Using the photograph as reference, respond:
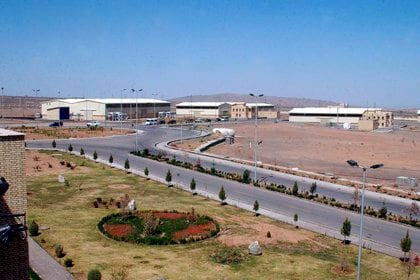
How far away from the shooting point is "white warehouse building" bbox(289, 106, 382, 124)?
167 meters

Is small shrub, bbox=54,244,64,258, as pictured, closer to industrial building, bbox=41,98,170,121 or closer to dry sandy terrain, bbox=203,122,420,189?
dry sandy terrain, bbox=203,122,420,189

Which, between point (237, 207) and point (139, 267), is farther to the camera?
point (237, 207)

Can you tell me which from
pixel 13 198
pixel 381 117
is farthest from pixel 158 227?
pixel 381 117

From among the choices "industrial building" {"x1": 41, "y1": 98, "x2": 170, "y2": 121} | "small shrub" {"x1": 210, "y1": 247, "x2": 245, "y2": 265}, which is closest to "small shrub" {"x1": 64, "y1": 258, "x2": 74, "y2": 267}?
"small shrub" {"x1": 210, "y1": 247, "x2": 245, "y2": 265}

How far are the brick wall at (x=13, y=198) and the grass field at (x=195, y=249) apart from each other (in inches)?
316

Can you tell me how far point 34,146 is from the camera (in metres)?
76.8

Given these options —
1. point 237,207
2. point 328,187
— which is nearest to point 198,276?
point 237,207

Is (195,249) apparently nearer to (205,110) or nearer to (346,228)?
(346,228)

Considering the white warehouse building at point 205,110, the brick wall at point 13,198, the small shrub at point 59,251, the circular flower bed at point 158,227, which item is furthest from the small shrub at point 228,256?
the white warehouse building at point 205,110

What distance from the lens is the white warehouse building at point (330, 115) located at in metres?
167

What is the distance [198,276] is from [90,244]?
27.8 feet

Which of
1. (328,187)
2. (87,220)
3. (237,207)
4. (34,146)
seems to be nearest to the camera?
(87,220)

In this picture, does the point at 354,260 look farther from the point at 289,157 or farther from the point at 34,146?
the point at 34,146

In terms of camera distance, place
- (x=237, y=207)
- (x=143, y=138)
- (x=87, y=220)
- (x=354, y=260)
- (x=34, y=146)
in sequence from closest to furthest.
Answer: (x=354, y=260)
(x=87, y=220)
(x=237, y=207)
(x=34, y=146)
(x=143, y=138)
